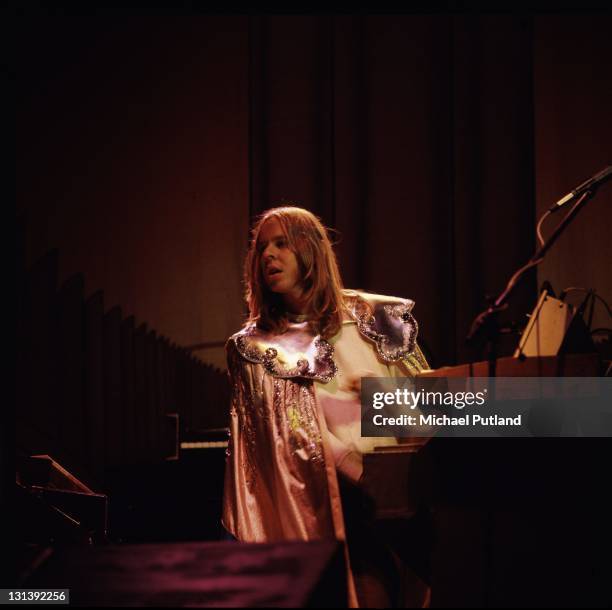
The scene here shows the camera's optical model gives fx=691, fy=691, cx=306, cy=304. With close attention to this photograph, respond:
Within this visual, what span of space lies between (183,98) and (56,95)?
688 mm

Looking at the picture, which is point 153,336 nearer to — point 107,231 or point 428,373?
point 107,231

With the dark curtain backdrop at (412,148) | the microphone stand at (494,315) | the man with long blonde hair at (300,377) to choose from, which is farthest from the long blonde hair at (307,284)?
the dark curtain backdrop at (412,148)

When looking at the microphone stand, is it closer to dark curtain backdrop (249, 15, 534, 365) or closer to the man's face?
the man's face

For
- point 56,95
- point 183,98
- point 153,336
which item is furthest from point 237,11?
point 153,336

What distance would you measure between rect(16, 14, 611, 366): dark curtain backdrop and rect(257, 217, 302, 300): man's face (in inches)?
47.7

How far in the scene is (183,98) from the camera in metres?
3.75

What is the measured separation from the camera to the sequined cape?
201cm

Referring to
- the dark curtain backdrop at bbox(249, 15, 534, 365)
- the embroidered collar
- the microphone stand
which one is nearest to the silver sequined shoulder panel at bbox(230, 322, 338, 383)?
the embroidered collar

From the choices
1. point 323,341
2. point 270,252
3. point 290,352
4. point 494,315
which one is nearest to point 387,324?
point 323,341

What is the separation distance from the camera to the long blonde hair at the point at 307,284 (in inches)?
88.0

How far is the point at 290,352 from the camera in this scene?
7.06ft

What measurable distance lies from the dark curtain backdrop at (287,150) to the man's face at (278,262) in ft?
3.97

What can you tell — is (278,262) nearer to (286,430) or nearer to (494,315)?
(286,430)

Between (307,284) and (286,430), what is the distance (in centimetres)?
49
